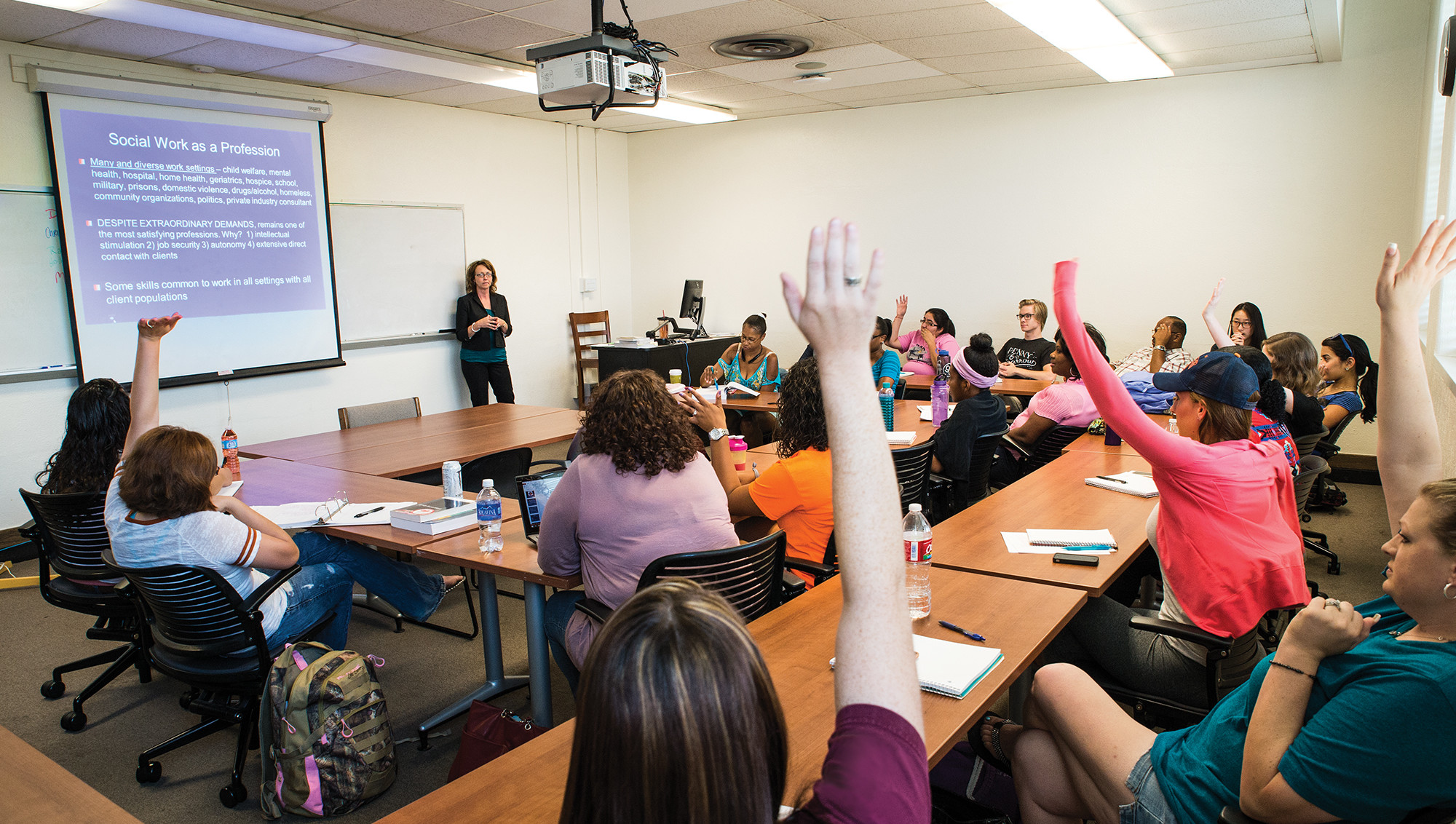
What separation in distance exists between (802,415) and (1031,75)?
16.6 feet

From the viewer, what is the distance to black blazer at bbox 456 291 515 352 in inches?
304

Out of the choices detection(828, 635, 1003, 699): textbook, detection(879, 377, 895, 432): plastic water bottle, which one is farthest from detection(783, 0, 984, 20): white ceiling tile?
detection(828, 635, 1003, 699): textbook

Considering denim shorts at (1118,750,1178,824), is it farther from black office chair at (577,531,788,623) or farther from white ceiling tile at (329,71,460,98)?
white ceiling tile at (329,71,460,98)

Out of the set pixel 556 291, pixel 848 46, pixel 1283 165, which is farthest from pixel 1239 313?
pixel 556 291

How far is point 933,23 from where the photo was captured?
521 cm

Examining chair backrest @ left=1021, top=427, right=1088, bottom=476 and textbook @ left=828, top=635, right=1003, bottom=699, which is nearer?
textbook @ left=828, top=635, right=1003, bottom=699

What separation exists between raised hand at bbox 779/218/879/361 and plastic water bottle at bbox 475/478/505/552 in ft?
7.50

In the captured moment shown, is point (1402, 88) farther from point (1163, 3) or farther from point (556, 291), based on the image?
point (556, 291)

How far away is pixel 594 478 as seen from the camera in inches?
97.3

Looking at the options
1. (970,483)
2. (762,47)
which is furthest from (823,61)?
(970,483)

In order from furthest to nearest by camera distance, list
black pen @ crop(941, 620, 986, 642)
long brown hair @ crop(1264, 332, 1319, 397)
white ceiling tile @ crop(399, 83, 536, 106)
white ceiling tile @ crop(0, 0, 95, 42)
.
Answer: white ceiling tile @ crop(399, 83, 536, 106), white ceiling tile @ crop(0, 0, 95, 42), long brown hair @ crop(1264, 332, 1319, 397), black pen @ crop(941, 620, 986, 642)

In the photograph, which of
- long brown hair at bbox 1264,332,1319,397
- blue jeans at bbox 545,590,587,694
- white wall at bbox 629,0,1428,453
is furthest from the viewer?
white wall at bbox 629,0,1428,453

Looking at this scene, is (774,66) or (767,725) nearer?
(767,725)

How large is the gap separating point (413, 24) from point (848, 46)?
2.73 metres
